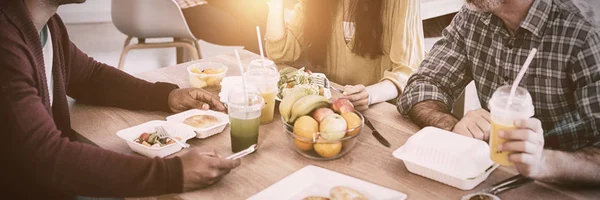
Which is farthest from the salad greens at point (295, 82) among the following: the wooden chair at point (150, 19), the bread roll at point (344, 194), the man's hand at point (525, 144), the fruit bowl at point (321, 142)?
the wooden chair at point (150, 19)

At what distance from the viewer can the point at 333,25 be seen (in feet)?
7.61

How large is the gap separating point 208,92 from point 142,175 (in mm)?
567

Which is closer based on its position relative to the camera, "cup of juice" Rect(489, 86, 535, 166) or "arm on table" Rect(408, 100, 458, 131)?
"cup of juice" Rect(489, 86, 535, 166)

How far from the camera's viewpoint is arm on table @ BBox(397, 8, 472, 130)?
177 cm

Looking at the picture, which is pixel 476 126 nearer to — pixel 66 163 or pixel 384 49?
pixel 384 49

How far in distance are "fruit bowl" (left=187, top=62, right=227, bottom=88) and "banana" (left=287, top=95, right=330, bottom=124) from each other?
565 mm

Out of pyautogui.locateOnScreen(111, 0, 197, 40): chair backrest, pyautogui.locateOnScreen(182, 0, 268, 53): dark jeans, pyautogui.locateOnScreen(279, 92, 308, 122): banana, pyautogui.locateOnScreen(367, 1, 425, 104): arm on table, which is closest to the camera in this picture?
→ pyautogui.locateOnScreen(279, 92, 308, 122): banana

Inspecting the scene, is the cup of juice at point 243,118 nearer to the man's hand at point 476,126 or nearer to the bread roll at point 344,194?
the bread roll at point 344,194

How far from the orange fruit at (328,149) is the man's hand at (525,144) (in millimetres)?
381

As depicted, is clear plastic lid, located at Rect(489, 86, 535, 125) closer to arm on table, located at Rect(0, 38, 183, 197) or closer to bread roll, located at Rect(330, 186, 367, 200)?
bread roll, located at Rect(330, 186, 367, 200)

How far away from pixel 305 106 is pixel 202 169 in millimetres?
326

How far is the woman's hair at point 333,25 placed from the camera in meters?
2.16

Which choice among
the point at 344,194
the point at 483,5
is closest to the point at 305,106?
the point at 344,194

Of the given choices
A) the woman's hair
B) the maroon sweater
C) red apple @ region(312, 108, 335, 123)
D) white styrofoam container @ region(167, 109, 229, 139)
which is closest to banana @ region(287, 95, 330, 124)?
red apple @ region(312, 108, 335, 123)
